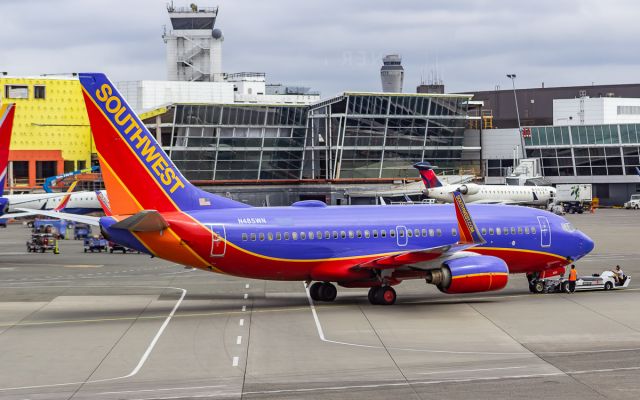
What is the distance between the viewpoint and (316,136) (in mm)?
141125

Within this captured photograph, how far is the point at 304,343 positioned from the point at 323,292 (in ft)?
36.3

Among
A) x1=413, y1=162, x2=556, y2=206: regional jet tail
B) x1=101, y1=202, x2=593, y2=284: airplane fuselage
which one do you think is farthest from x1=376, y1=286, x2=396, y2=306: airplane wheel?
x1=413, y1=162, x2=556, y2=206: regional jet tail

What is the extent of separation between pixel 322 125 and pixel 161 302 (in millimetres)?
94185

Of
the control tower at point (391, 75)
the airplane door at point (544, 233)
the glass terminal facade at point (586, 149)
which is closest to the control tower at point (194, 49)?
the control tower at point (391, 75)

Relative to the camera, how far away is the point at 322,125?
455 ft

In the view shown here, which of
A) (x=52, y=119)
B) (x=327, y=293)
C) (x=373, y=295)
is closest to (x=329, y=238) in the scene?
(x=373, y=295)

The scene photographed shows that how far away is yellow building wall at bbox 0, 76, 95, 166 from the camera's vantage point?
447 ft

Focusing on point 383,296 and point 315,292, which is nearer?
point 383,296

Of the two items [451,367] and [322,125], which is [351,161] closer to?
[322,125]

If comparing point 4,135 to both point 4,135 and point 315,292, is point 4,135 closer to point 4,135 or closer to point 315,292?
point 4,135

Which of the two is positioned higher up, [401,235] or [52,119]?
[52,119]

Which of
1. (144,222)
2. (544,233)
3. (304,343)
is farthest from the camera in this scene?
(544,233)

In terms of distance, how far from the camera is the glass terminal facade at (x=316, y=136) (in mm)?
135750

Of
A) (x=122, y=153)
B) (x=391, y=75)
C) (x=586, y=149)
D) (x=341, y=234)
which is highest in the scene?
(x=391, y=75)
